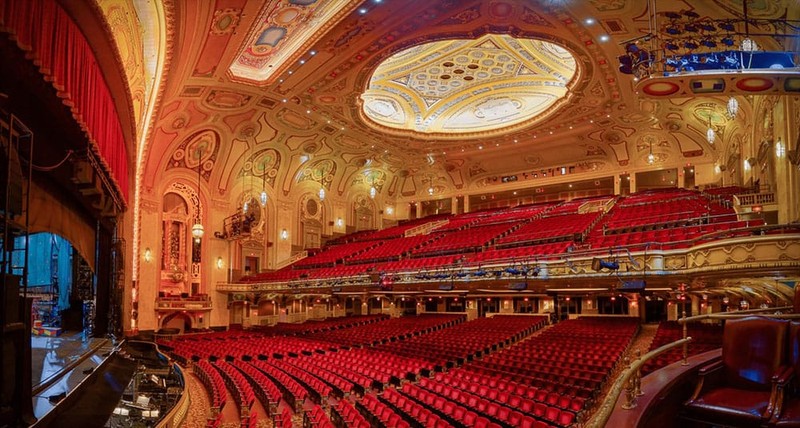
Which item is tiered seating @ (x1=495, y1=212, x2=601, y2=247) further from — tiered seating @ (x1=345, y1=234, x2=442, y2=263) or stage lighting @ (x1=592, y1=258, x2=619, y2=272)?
stage lighting @ (x1=592, y1=258, x2=619, y2=272)

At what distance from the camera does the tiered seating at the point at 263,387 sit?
7.75m

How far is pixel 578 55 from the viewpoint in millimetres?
14789

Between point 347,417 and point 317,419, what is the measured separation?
444 mm

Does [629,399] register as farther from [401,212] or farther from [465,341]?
[401,212]

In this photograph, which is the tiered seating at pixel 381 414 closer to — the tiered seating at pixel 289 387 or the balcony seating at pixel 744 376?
the tiered seating at pixel 289 387

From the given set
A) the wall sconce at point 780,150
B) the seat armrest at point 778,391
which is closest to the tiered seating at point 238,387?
the seat armrest at point 778,391

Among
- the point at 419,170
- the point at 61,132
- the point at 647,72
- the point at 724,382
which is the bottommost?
the point at 724,382

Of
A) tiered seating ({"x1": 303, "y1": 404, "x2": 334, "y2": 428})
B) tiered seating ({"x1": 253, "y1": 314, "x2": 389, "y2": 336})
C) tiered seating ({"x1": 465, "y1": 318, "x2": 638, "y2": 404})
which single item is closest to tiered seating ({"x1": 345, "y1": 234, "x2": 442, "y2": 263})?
tiered seating ({"x1": 253, "y1": 314, "x2": 389, "y2": 336})

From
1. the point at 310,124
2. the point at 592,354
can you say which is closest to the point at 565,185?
the point at 310,124

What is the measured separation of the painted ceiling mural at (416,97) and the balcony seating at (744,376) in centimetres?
849

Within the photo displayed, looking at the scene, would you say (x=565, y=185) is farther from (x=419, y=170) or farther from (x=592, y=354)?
(x=592, y=354)

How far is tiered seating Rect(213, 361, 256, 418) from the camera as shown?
7.42 meters

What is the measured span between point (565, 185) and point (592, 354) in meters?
16.3

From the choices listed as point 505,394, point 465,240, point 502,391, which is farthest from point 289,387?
point 465,240
